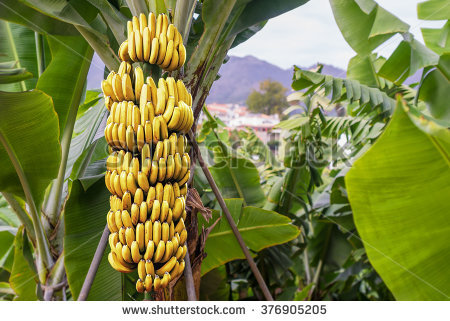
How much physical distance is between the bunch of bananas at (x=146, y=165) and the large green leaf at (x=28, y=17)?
337 millimetres

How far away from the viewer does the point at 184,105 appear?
597 mm

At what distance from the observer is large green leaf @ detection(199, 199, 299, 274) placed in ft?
3.58

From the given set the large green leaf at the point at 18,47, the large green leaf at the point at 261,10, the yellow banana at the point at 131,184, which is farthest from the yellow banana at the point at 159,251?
the large green leaf at the point at 18,47

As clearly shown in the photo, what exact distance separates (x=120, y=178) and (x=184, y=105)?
0.18 meters

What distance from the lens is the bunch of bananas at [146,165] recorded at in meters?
0.57

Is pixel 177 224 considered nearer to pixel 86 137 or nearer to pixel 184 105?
pixel 184 105

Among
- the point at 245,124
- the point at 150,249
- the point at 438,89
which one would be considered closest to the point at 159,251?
the point at 150,249

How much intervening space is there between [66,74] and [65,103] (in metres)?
0.09

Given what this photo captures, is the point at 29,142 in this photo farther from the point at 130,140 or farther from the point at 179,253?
the point at 179,253

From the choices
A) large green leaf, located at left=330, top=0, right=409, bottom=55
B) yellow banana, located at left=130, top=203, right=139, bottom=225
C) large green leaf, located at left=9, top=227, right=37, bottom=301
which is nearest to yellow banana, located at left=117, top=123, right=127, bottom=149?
yellow banana, located at left=130, top=203, right=139, bottom=225

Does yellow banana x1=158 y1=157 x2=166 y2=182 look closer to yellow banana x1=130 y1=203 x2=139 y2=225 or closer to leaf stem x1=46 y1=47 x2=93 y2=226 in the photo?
yellow banana x1=130 y1=203 x2=139 y2=225

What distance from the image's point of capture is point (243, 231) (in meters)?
1.14

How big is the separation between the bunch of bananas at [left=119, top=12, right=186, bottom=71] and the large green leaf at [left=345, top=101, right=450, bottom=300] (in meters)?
0.39
